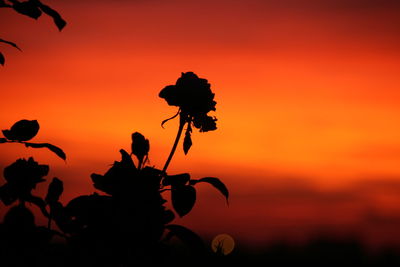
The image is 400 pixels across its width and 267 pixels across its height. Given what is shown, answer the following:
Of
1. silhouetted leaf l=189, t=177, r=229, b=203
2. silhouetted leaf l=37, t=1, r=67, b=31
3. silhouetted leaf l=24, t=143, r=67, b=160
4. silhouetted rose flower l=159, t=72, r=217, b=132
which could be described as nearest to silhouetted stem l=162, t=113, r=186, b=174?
silhouetted rose flower l=159, t=72, r=217, b=132

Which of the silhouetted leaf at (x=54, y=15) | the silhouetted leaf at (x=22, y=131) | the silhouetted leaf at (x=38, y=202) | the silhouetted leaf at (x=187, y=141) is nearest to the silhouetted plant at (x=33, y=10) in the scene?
the silhouetted leaf at (x=54, y=15)

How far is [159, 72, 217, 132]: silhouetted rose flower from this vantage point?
3.56 metres

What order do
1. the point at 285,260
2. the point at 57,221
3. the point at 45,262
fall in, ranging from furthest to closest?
the point at 285,260 < the point at 57,221 < the point at 45,262

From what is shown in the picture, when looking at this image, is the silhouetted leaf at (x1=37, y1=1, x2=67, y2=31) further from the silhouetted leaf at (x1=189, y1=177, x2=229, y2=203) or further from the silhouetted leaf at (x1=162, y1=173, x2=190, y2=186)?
the silhouetted leaf at (x1=189, y1=177, x2=229, y2=203)

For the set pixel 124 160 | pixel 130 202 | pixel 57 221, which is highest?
pixel 124 160

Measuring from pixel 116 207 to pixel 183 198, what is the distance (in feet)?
1.28

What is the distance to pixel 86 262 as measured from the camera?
2.59 metres

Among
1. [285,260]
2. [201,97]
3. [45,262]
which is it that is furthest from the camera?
[285,260]

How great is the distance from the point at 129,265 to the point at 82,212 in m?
0.35

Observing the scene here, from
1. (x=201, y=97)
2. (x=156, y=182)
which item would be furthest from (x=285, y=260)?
(x=156, y=182)

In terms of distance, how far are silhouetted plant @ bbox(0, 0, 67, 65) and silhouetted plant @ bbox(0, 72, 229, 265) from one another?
1.82 feet

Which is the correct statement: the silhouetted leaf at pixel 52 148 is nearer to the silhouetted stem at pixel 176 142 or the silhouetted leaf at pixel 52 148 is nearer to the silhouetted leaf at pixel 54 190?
the silhouetted leaf at pixel 54 190

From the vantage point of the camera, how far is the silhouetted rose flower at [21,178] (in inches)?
107

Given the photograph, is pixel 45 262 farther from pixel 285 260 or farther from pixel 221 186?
pixel 285 260
